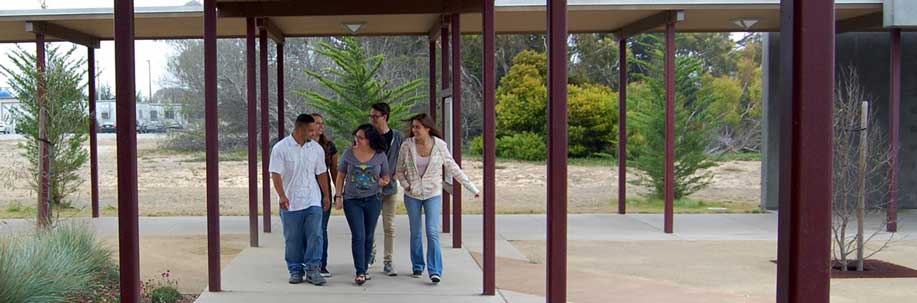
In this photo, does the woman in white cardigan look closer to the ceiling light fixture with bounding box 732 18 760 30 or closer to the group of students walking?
the group of students walking

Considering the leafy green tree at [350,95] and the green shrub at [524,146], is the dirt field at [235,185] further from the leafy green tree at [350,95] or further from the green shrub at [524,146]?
the leafy green tree at [350,95]

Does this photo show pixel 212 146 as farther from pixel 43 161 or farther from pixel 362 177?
pixel 43 161

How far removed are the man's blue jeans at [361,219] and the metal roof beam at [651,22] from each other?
234 inches

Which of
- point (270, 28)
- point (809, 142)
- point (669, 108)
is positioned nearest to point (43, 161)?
→ point (270, 28)

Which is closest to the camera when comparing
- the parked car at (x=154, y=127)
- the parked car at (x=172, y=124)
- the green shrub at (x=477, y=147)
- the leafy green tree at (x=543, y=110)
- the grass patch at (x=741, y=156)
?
the leafy green tree at (x=543, y=110)

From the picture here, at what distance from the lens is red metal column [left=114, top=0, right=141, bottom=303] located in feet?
15.1

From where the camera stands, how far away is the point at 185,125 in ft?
108

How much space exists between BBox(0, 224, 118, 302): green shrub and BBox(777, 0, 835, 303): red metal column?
16.5ft

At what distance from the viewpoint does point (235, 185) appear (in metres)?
24.0

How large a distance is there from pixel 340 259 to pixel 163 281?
2.04m

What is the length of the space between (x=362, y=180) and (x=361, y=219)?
383 millimetres

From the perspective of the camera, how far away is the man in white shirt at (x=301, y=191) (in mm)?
7223

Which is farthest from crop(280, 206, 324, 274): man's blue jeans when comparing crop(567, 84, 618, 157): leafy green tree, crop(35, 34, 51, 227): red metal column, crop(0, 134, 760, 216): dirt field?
crop(567, 84, 618, 157): leafy green tree

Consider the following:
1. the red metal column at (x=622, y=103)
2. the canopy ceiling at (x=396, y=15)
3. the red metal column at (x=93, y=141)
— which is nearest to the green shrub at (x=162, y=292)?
the canopy ceiling at (x=396, y=15)
